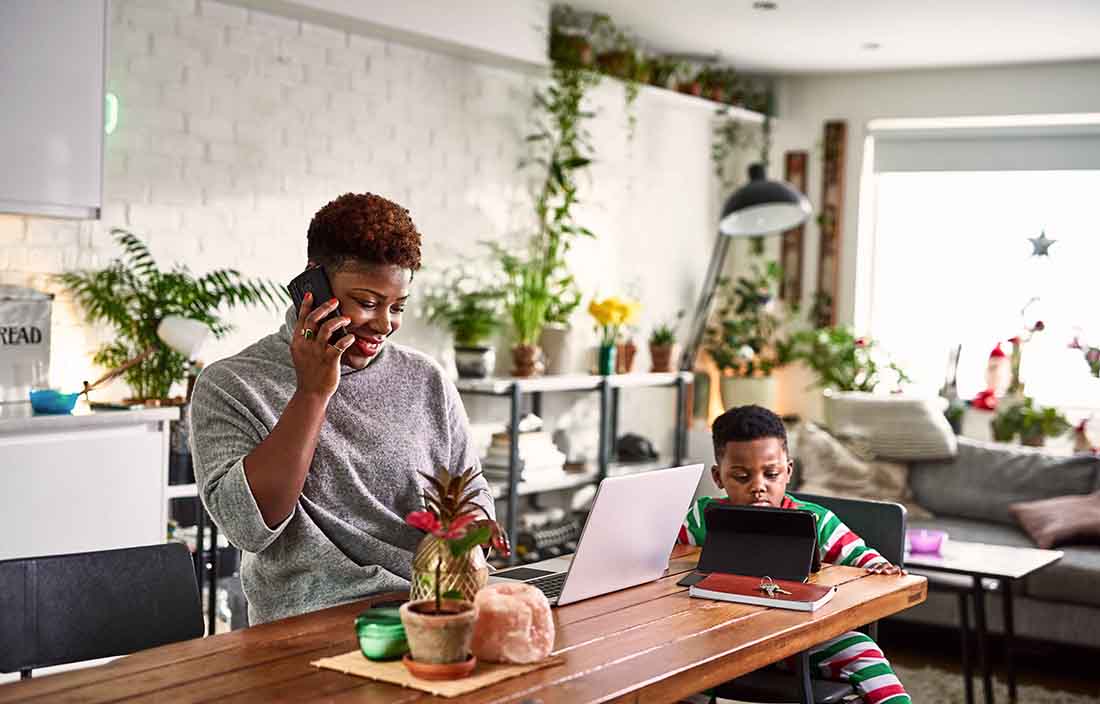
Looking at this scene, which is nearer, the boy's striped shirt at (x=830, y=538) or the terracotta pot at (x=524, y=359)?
the boy's striped shirt at (x=830, y=538)

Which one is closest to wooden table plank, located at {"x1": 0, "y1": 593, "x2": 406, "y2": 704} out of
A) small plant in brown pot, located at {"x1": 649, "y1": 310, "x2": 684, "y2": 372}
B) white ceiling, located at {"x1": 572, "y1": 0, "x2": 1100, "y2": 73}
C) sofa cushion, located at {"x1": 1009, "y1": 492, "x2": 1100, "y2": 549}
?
sofa cushion, located at {"x1": 1009, "y1": 492, "x2": 1100, "y2": 549}

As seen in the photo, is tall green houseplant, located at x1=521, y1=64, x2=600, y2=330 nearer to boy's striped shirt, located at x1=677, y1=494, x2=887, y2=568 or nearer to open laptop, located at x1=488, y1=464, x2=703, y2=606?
boy's striped shirt, located at x1=677, y1=494, x2=887, y2=568

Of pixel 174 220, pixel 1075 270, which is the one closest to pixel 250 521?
pixel 174 220

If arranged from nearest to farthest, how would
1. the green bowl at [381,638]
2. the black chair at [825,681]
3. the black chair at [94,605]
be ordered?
the green bowl at [381,638], the black chair at [94,605], the black chair at [825,681]

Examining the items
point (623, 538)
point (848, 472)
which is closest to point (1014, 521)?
point (848, 472)

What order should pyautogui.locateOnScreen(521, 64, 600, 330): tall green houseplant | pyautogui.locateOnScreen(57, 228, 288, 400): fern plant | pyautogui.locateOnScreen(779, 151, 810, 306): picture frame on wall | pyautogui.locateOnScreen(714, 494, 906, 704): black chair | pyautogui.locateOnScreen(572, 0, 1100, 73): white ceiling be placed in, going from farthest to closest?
pyautogui.locateOnScreen(779, 151, 810, 306): picture frame on wall < pyautogui.locateOnScreen(521, 64, 600, 330): tall green houseplant < pyautogui.locateOnScreen(572, 0, 1100, 73): white ceiling < pyautogui.locateOnScreen(57, 228, 288, 400): fern plant < pyautogui.locateOnScreen(714, 494, 906, 704): black chair

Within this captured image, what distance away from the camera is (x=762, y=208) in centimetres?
595

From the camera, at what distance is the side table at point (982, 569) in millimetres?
3691

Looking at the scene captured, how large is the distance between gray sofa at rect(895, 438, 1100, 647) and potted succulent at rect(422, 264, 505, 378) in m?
1.87

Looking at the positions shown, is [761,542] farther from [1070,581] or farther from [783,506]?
[1070,581]

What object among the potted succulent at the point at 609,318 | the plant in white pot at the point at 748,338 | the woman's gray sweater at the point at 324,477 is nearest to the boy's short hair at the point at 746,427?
the woman's gray sweater at the point at 324,477

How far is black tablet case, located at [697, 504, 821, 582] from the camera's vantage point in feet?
7.65

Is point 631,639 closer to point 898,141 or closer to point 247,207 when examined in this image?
point 247,207

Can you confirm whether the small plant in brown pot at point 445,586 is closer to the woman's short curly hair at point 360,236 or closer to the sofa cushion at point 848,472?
the woman's short curly hair at point 360,236
